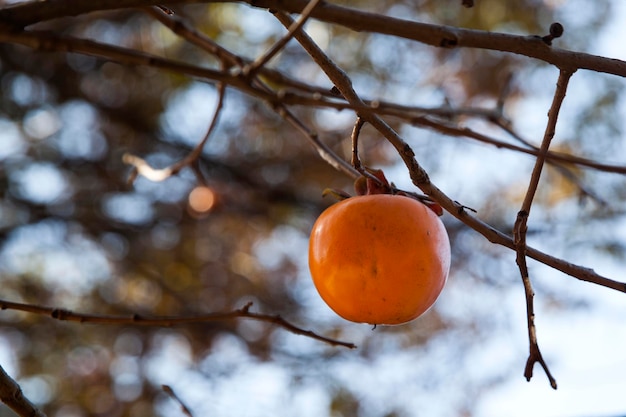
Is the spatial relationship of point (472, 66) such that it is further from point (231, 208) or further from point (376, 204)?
point (376, 204)

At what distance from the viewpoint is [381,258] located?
88 centimetres

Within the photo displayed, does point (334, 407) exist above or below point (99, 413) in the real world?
above

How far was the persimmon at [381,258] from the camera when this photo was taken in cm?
88

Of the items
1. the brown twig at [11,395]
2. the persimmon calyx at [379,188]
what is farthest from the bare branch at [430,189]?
the brown twig at [11,395]

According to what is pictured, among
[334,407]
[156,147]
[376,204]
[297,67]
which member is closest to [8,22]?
[376,204]

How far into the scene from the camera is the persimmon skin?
877mm

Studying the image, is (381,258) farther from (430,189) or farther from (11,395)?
(11,395)

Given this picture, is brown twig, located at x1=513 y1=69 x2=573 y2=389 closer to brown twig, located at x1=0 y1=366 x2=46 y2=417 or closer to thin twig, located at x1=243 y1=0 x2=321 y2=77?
thin twig, located at x1=243 y1=0 x2=321 y2=77

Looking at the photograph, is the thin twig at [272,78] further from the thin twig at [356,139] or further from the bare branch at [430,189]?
the bare branch at [430,189]

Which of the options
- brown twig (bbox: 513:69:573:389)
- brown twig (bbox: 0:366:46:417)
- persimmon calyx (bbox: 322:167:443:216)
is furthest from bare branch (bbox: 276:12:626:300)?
brown twig (bbox: 0:366:46:417)

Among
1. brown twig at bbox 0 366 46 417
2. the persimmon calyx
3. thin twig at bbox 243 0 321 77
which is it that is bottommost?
brown twig at bbox 0 366 46 417

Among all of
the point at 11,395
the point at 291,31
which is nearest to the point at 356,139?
the point at 291,31

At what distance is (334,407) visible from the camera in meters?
3.09

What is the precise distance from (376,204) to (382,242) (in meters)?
0.05
